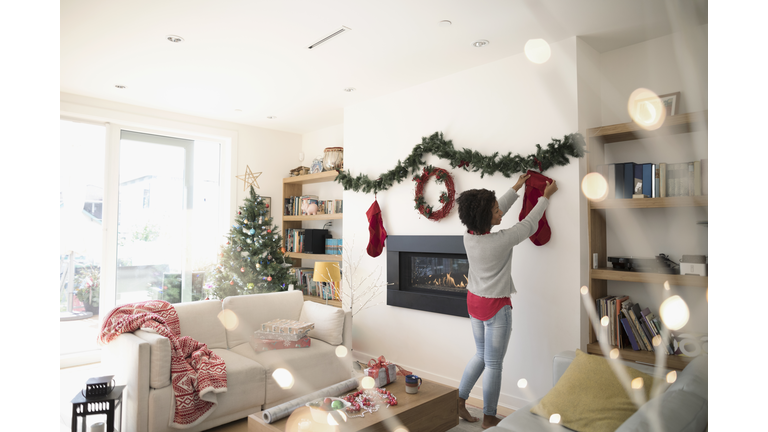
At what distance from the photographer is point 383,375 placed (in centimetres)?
263

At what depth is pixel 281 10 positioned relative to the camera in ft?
8.89

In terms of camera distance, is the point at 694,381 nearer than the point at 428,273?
Yes

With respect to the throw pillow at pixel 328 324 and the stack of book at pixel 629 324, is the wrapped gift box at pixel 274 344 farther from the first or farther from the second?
the stack of book at pixel 629 324

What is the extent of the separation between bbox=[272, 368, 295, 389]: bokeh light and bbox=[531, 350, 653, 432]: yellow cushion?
1.83 m

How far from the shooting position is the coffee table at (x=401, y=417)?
214 cm

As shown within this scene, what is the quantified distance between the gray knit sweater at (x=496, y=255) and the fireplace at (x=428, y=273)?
853 millimetres

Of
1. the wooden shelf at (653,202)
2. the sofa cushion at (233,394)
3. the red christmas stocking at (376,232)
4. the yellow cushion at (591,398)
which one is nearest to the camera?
the yellow cushion at (591,398)

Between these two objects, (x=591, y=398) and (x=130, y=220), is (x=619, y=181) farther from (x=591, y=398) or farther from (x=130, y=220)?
(x=130, y=220)

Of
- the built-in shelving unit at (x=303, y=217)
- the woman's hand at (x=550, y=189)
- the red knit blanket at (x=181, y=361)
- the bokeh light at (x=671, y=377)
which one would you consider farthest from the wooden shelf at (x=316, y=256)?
the bokeh light at (x=671, y=377)

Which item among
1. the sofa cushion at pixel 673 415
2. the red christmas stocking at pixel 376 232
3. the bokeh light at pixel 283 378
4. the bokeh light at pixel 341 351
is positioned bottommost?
the bokeh light at pixel 283 378

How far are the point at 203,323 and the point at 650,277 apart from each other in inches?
125

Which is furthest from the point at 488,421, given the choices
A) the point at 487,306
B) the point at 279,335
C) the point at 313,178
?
the point at 313,178

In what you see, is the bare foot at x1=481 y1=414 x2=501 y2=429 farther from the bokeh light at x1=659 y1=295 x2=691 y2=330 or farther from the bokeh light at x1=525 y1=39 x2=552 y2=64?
the bokeh light at x1=525 y1=39 x2=552 y2=64

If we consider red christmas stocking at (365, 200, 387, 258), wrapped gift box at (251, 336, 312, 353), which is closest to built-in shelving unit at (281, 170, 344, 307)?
red christmas stocking at (365, 200, 387, 258)
